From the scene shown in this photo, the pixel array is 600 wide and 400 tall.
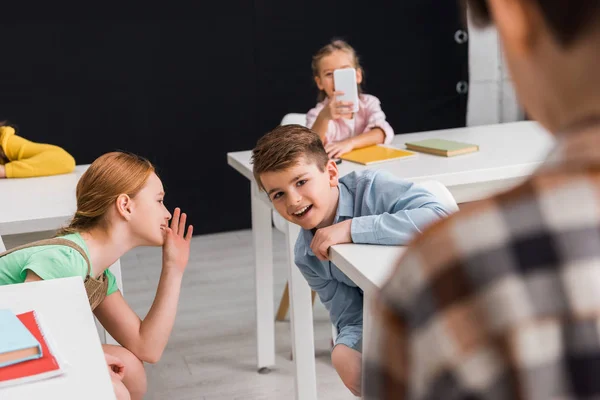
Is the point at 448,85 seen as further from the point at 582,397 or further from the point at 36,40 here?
the point at 582,397

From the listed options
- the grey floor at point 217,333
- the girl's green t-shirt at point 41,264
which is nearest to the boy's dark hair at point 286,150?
the girl's green t-shirt at point 41,264

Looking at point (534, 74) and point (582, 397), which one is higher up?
point (534, 74)

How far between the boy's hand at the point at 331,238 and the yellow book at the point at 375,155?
840 mm

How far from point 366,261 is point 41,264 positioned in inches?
27.8

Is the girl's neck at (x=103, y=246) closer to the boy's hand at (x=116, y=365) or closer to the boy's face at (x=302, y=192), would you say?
the boy's hand at (x=116, y=365)

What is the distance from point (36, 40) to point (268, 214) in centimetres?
201

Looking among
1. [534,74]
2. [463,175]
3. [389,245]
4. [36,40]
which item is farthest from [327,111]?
[534,74]

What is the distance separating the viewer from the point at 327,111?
109 inches

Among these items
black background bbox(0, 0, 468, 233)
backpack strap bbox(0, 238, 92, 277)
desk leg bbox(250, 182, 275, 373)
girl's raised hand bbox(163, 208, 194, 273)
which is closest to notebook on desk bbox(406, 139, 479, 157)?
desk leg bbox(250, 182, 275, 373)

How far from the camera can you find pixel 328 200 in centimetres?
194

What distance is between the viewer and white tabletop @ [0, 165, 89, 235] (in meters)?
2.19

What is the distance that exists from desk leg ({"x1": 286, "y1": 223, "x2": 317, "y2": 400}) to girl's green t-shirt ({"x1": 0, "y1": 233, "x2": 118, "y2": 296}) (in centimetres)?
69

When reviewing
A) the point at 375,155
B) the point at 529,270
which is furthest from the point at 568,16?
the point at 375,155

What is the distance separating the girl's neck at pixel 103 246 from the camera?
1.96 m
